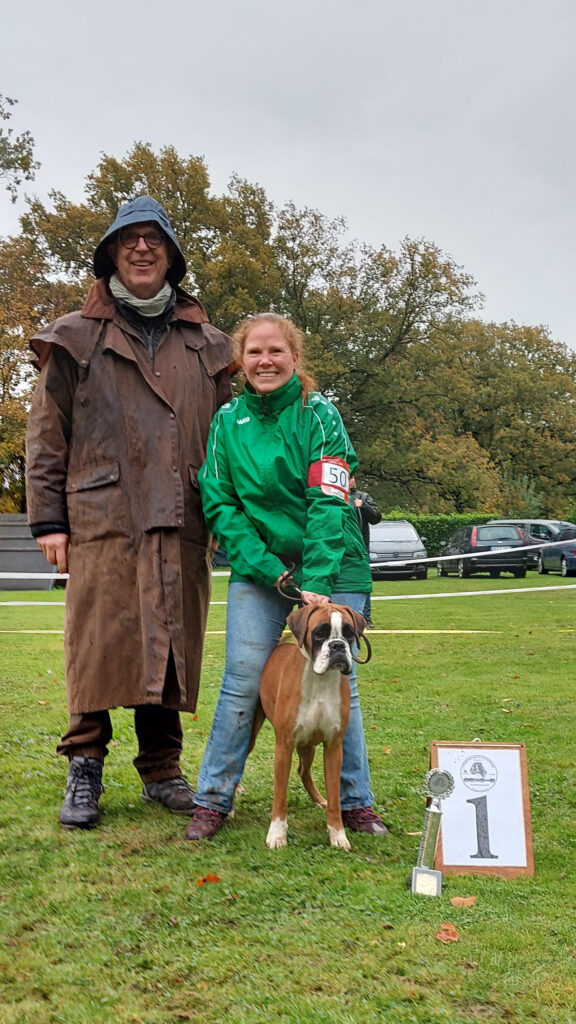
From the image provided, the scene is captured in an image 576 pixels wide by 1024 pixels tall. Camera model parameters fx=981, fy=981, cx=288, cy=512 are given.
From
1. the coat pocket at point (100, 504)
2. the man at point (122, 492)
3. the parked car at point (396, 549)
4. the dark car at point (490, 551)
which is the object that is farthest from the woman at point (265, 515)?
the dark car at point (490, 551)

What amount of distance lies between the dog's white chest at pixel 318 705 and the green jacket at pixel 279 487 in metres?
0.32

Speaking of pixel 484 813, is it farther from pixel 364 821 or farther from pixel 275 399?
pixel 275 399

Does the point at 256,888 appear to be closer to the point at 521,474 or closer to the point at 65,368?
the point at 65,368

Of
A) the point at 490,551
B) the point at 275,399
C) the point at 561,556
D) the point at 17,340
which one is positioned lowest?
the point at 561,556

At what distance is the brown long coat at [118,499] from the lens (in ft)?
13.0

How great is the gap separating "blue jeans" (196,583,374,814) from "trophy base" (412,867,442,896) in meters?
0.74

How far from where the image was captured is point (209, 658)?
919 centimetres

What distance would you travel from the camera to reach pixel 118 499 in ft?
13.1

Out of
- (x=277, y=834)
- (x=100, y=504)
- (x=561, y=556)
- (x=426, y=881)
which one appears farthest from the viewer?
(x=561, y=556)

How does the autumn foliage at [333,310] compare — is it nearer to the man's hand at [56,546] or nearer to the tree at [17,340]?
the tree at [17,340]

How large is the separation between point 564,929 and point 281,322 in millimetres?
2399

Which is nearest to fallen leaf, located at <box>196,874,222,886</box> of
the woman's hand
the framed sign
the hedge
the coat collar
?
the framed sign

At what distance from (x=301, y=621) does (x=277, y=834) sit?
2.69 feet

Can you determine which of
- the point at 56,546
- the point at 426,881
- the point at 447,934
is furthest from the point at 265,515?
the point at 447,934
